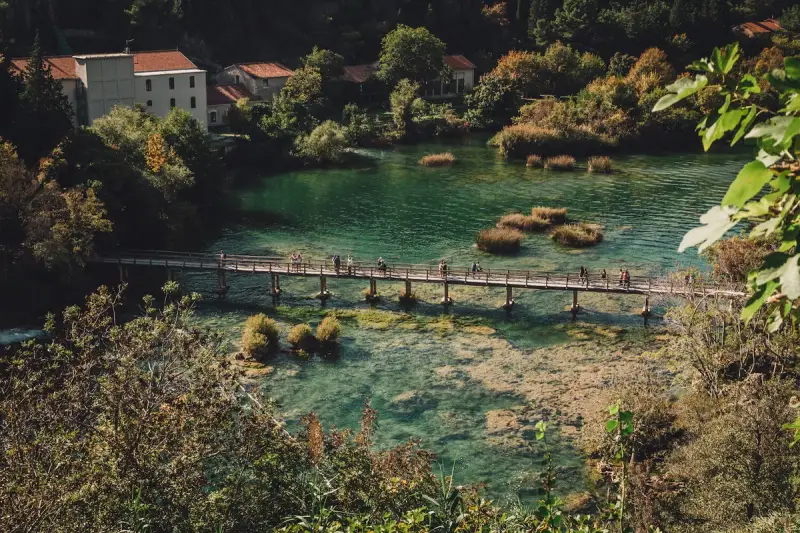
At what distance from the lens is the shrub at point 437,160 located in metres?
81.2

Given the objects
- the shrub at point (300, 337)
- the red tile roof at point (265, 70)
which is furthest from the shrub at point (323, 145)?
→ the shrub at point (300, 337)

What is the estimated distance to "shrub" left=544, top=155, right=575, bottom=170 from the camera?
80.6 m

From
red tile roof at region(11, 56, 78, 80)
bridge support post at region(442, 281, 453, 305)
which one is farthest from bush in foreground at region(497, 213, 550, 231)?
red tile roof at region(11, 56, 78, 80)

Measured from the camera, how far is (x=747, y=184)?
4129mm

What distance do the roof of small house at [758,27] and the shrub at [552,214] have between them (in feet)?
246

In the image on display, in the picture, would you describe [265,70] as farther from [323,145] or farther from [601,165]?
[601,165]

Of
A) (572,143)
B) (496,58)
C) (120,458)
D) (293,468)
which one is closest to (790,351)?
(293,468)

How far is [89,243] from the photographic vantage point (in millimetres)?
45875

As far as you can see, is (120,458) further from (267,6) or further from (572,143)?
(267,6)

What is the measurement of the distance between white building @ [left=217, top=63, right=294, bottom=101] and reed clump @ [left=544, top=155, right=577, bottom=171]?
33.0 m

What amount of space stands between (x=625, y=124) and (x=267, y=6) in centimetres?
5136

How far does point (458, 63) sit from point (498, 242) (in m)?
61.6

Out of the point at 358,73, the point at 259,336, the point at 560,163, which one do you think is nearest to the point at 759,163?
the point at 259,336

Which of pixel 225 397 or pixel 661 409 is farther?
pixel 661 409
